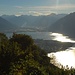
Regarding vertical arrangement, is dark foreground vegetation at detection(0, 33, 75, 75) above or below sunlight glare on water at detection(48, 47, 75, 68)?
below

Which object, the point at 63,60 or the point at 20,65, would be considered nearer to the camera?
the point at 20,65

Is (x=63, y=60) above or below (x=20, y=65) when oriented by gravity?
above

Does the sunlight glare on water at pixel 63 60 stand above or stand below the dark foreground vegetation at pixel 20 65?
above

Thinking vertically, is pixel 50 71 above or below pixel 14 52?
below

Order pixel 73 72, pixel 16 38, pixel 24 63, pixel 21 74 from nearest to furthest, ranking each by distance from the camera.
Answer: pixel 21 74 < pixel 24 63 < pixel 73 72 < pixel 16 38

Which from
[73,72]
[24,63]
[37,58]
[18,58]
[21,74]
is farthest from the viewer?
[37,58]

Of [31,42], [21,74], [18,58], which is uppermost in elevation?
[31,42]

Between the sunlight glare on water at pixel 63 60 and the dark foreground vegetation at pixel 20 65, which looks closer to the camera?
the dark foreground vegetation at pixel 20 65

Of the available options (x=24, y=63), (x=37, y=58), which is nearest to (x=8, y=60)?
(x=24, y=63)

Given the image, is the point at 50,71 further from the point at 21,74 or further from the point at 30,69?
the point at 21,74

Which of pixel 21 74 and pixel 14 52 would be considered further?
pixel 14 52

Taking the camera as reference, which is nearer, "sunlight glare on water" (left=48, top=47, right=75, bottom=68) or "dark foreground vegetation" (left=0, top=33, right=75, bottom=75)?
"dark foreground vegetation" (left=0, top=33, right=75, bottom=75)
